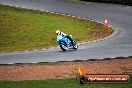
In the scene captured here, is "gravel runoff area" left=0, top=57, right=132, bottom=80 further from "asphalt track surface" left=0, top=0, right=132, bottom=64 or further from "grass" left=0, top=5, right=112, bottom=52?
"grass" left=0, top=5, right=112, bottom=52

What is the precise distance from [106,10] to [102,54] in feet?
61.6

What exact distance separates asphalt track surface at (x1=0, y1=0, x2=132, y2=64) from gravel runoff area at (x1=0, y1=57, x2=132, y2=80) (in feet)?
4.50

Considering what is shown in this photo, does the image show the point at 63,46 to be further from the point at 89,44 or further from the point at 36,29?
the point at 36,29

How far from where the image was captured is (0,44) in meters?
33.7

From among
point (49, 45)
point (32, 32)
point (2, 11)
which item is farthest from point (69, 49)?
point (2, 11)

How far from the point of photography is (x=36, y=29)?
3859 centimetres

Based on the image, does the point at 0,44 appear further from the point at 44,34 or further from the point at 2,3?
the point at 2,3

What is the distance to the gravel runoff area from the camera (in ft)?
75.2

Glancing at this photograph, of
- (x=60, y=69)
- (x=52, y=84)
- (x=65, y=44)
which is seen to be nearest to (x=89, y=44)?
(x=65, y=44)

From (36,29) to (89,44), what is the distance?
7.82 m

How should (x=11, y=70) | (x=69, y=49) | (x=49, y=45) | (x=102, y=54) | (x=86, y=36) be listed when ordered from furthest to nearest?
(x=86, y=36), (x=49, y=45), (x=69, y=49), (x=102, y=54), (x=11, y=70)

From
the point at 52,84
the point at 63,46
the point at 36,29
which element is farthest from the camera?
the point at 36,29

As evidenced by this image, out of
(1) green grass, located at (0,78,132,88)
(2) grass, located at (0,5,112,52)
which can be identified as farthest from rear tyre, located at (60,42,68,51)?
(1) green grass, located at (0,78,132,88)

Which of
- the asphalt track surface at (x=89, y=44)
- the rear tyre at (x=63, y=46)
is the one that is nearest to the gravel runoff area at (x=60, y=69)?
the asphalt track surface at (x=89, y=44)
